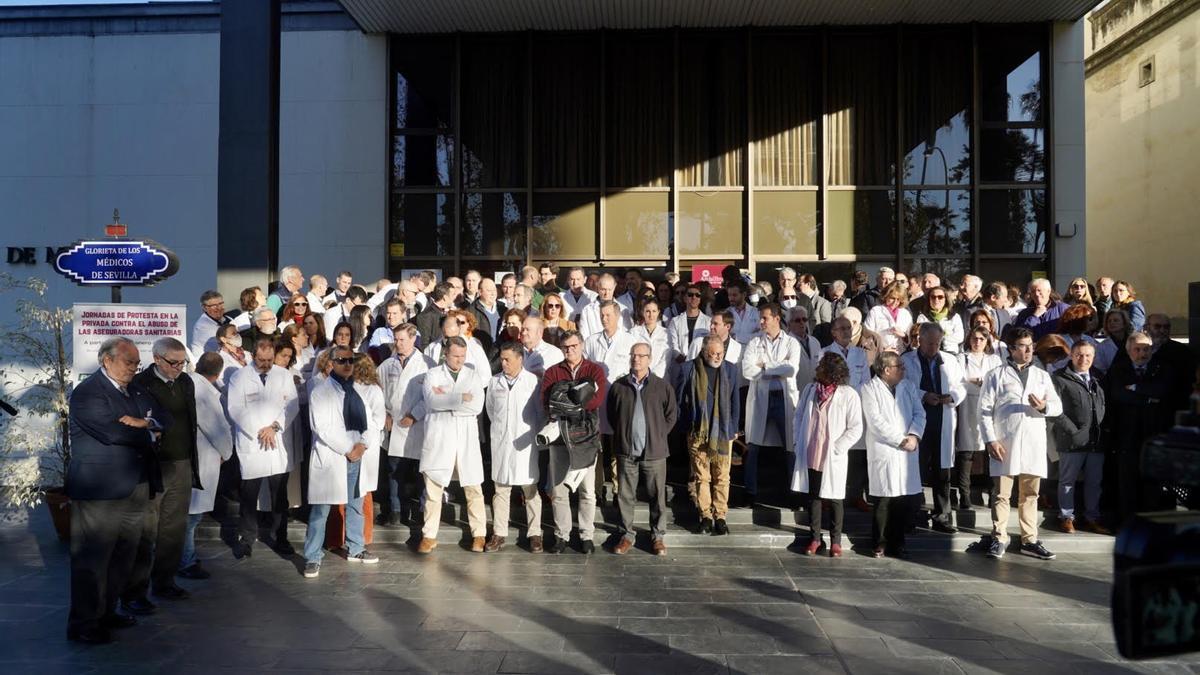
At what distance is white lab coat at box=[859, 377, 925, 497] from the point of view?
321 inches

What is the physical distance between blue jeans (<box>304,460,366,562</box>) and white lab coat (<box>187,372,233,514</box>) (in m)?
0.91

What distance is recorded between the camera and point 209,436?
7.96 m

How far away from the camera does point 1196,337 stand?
9305 mm

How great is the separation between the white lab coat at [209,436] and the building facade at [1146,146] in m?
19.8

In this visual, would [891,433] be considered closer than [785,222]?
Yes

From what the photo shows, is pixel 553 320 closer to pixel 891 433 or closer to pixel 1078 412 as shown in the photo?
pixel 891 433

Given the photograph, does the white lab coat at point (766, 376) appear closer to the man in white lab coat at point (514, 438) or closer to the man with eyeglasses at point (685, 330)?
the man with eyeglasses at point (685, 330)

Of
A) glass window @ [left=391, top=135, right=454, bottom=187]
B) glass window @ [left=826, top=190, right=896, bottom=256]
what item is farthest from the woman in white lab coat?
glass window @ [left=391, top=135, right=454, bottom=187]

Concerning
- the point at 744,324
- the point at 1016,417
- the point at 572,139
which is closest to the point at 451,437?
the point at 744,324

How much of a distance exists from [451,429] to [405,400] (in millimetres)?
673

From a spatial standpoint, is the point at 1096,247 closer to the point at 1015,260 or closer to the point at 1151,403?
the point at 1015,260

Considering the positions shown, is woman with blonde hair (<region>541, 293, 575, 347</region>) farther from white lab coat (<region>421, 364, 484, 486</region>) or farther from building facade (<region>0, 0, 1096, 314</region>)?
building facade (<region>0, 0, 1096, 314</region>)

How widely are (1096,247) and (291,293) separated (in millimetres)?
21050

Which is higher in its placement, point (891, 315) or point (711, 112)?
point (711, 112)
